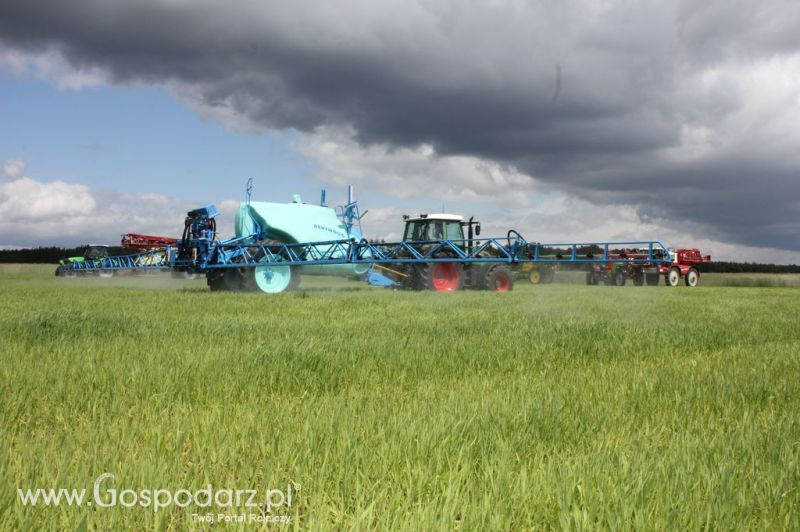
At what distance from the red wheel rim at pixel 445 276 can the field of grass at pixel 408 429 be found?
36.2ft

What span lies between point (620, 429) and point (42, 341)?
512 centimetres

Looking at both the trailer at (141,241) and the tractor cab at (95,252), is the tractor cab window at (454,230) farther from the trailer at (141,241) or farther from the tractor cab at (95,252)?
the tractor cab at (95,252)

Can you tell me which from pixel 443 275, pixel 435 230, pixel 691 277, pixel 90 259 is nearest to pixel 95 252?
pixel 90 259

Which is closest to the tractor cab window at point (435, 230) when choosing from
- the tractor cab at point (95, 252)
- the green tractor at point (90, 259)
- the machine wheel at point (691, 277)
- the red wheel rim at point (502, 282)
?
the red wheel rim at point (502, 282)

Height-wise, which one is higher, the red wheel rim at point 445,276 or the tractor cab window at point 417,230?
the tractor cab window at point 417,230

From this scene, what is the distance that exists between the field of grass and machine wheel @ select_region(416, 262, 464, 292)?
424 inches

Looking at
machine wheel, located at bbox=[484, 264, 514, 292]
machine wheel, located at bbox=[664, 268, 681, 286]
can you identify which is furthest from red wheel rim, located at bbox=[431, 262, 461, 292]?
machine wheel, located at bbox=[664, 268, 681, 286]

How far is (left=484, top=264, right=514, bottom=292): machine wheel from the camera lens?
57.0ft

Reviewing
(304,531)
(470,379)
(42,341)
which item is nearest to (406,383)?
(470,379)

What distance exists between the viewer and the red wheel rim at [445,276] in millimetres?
16734

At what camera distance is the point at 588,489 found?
1.81 metres

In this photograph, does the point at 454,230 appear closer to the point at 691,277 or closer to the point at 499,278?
the point at 499,278

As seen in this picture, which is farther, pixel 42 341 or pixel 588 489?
pixel 42 341

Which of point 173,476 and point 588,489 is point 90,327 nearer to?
point 173,476
